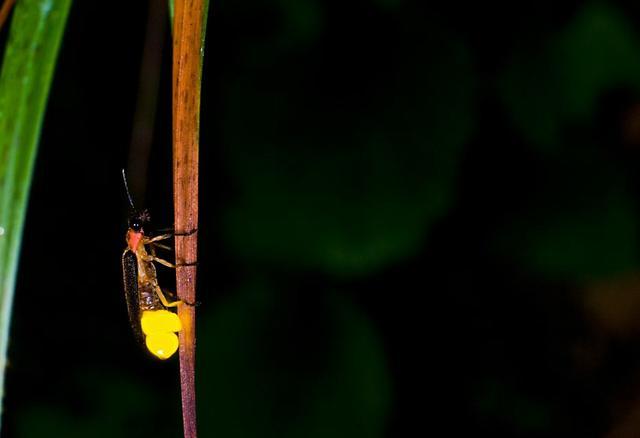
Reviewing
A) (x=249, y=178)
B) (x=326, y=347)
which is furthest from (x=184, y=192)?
(x=326, y=347)

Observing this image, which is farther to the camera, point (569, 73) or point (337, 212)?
point (569, 73)

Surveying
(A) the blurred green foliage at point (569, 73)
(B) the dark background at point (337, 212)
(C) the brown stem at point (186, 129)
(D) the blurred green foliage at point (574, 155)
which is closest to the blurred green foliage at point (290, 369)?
(B) the dark background at point (337, 212)

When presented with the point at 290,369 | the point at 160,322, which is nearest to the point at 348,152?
the point at 290,369

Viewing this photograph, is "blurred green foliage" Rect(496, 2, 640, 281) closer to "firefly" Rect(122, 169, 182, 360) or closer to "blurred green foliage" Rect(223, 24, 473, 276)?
"blurred green foliage" Rect(223, 24, 473, 276)

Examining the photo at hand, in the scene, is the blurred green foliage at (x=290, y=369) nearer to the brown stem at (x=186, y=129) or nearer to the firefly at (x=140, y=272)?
the firefly at (x=140, y=272)

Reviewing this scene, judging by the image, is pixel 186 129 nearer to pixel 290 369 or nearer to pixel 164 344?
pixel 164 344

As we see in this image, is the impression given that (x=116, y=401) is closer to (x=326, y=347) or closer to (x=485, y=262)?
(x=326, y=347)
